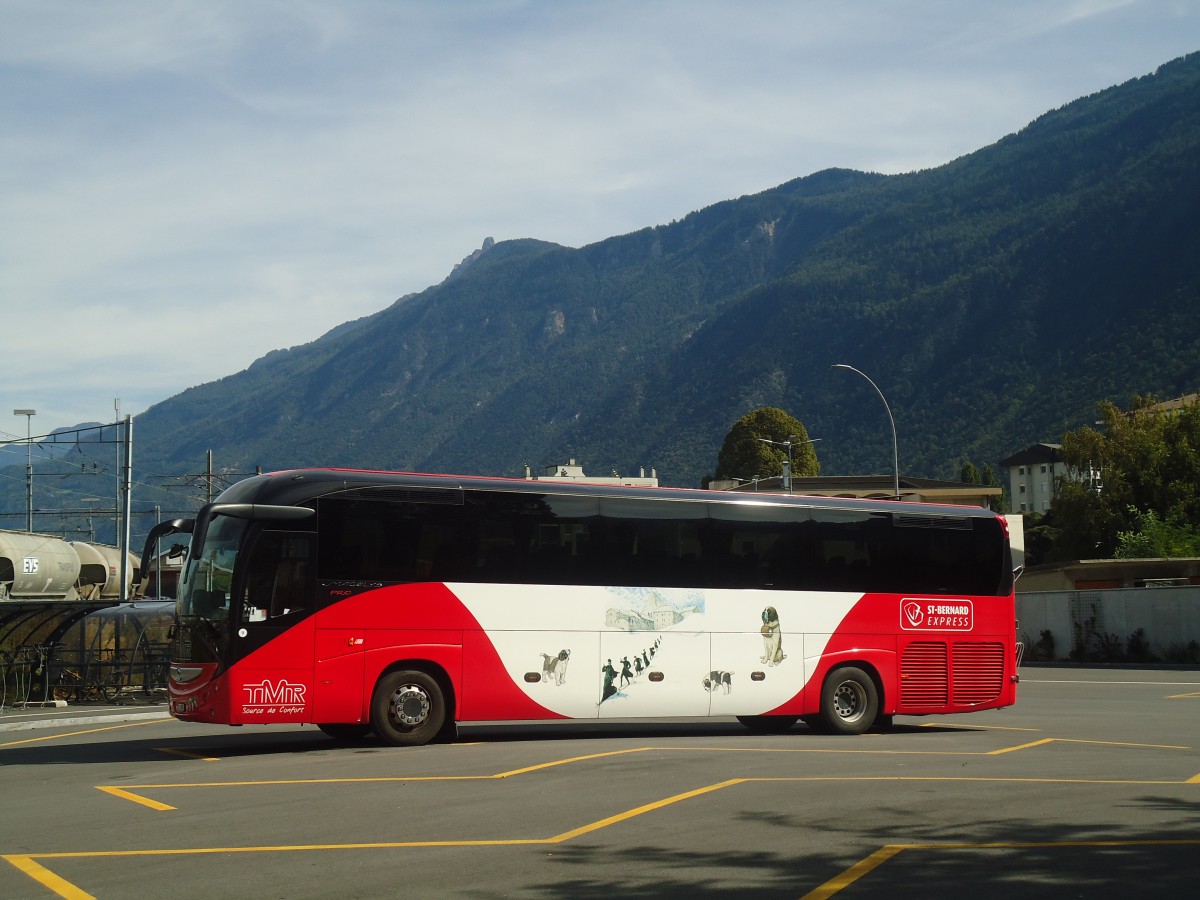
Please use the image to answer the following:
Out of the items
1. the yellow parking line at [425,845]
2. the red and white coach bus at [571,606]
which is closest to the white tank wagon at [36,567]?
the red and white coach bus at [571,606]

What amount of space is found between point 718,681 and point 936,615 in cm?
367

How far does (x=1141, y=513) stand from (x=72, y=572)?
5327 cm

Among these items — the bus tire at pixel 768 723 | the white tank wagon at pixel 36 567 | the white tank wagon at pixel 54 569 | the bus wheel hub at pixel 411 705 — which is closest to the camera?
the bus wheel hub at pixel 411 705

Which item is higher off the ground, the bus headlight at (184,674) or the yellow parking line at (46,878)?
the bus headlight at (184,674)

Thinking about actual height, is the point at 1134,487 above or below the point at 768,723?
above

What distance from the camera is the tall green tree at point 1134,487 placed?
7106 cm

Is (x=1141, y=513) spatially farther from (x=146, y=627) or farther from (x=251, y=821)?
(x=251, y=821)

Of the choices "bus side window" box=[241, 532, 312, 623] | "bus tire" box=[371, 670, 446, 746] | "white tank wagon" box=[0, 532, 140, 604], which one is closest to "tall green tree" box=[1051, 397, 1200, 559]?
"white tank wagon" box=[0, 532, 140, 604]

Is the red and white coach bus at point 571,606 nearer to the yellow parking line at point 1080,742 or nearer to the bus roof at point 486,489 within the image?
the bus roof at point 486,489

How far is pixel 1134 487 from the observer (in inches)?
2859

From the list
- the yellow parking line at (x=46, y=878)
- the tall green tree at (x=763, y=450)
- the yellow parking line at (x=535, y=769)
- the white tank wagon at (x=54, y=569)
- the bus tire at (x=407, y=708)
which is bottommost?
the yellow parking line at (x=535, y=769)

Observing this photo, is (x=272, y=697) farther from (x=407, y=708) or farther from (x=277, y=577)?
(x=407, y=708)

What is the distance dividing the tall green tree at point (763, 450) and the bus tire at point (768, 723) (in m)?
76.9

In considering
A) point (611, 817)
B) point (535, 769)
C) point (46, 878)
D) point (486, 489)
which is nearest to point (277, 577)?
point (486, 489)
